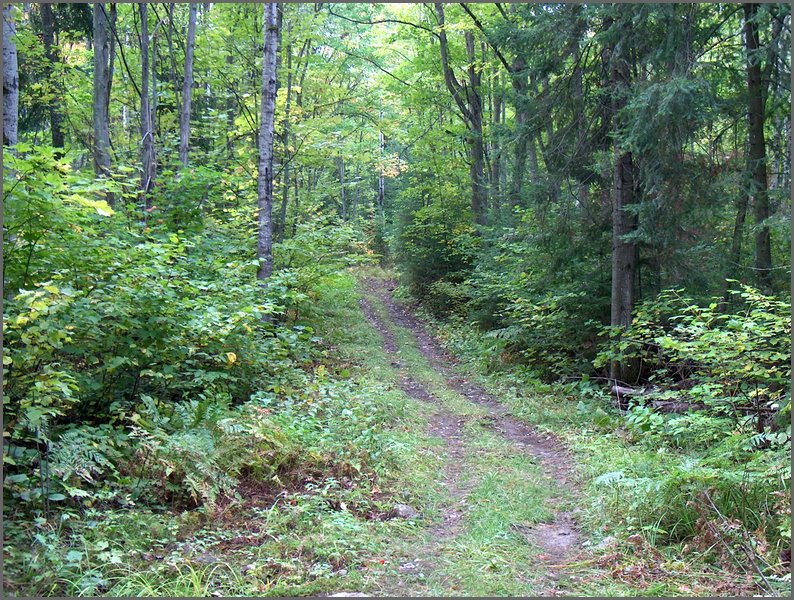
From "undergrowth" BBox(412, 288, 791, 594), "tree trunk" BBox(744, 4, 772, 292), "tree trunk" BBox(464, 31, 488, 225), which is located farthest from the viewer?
"tree trunk" BBox(464, 31, 488, 225)

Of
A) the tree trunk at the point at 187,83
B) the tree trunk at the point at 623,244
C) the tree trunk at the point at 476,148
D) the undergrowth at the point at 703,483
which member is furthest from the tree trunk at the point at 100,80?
the tree trunk at the point at 476,148

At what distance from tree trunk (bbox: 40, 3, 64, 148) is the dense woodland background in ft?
0.24

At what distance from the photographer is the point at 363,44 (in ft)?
86.3

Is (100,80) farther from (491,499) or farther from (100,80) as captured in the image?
(491,499)

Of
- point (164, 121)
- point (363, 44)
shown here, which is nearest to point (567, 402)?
point (164, 121)

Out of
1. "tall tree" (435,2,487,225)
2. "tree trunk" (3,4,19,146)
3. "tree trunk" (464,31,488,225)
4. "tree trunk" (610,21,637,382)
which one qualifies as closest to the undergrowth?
"tree trunk" (610,21,637,382)

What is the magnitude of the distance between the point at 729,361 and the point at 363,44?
24.5 metres

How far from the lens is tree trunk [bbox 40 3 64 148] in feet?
44.0

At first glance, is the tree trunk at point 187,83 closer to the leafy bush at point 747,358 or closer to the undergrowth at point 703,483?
the undergrowth at point 703,483

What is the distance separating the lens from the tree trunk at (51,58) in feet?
44.0

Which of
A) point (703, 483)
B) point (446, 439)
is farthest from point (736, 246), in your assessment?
point (446, 439)

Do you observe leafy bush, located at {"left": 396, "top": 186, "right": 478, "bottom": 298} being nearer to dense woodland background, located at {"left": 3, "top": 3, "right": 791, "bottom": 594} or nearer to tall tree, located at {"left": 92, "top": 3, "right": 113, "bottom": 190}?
dense woodland background, located at {"left": 3, "top": 3, "right": 791, "bottom": 594}

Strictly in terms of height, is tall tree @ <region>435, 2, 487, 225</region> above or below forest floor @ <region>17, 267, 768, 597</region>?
above

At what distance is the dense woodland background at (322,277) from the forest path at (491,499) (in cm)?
92
